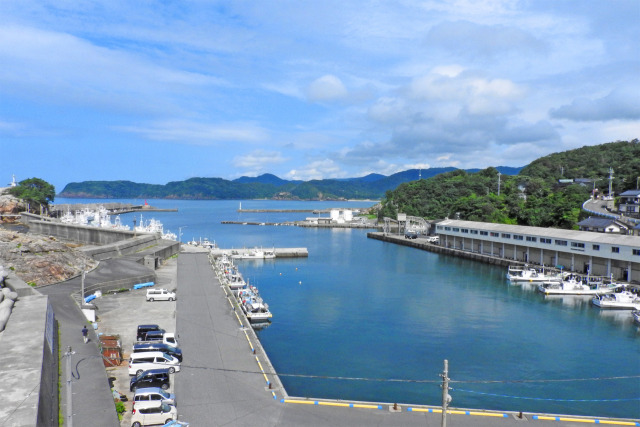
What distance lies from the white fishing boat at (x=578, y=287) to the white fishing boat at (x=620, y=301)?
2.64m

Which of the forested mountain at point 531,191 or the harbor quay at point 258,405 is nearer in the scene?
the harbor quay at point 258,405

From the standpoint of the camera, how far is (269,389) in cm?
1447

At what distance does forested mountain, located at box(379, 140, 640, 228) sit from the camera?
6706cm

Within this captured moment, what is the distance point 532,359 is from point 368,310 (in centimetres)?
1197

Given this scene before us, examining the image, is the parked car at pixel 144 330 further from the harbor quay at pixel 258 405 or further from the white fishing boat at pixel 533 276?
the white fishing boat at pixel 533 276

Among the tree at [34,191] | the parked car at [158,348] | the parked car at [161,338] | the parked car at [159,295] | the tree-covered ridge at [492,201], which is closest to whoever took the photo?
the parked car at [158,348]

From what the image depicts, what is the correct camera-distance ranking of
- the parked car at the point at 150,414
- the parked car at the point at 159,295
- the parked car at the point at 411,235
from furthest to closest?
the parked car at the point at 411,235
the parked car at the point at 159,295
the parked car at the point at 150,414

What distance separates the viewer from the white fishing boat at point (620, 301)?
3300 centimetres

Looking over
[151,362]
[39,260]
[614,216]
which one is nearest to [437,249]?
[614,216]

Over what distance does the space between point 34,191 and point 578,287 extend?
353ft

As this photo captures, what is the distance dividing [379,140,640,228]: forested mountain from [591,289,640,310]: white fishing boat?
29506 mm

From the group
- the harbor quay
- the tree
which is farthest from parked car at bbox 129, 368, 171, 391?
A: the tree

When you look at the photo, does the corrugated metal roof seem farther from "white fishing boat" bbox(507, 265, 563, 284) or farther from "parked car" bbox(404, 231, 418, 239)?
"parked car" bbox(404, 231, 418, 239)

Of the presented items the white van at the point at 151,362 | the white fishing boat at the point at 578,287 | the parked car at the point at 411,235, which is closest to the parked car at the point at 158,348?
the white van at the point at 151,362
